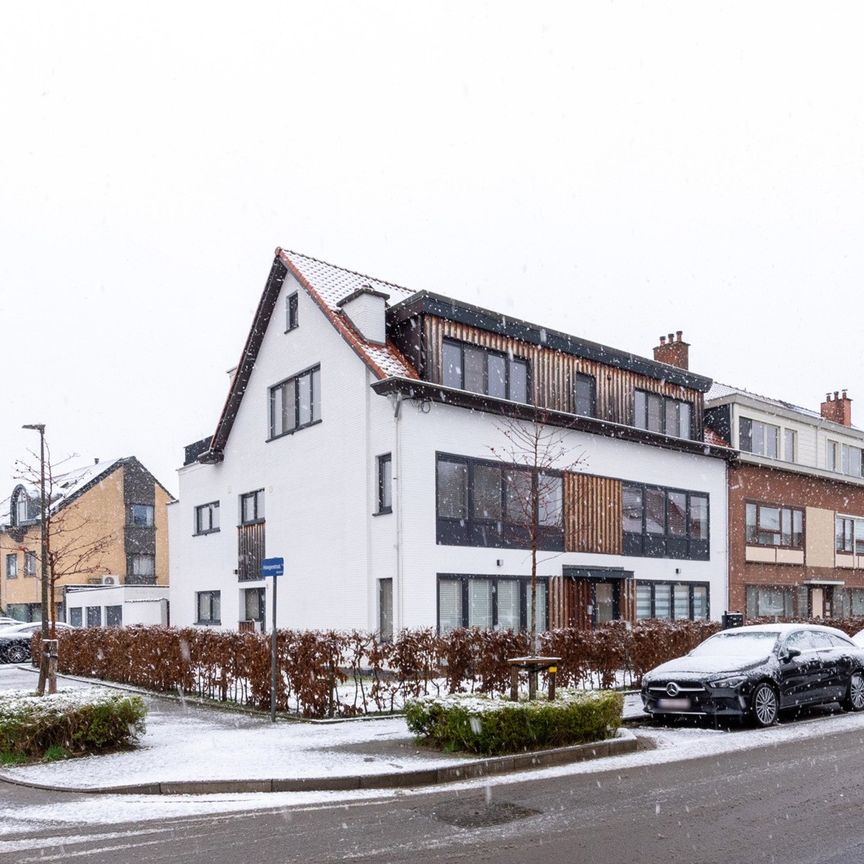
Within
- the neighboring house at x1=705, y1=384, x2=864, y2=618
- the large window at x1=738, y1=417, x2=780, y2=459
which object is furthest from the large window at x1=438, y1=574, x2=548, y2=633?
the large window at x1=738, y1=417, x2=780, y2=459

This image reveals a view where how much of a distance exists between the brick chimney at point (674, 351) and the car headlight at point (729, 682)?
2099 cm

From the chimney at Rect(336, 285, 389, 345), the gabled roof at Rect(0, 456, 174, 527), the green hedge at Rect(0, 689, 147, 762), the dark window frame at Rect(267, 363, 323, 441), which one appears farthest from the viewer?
the gabled roof at Rect(0, 456, 174, 527)

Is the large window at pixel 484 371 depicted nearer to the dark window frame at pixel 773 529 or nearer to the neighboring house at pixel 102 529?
the dark window frame at pixel 773 529

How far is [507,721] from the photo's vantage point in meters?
11.4

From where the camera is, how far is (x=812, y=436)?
3588cm

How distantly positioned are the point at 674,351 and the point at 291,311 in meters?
14.1

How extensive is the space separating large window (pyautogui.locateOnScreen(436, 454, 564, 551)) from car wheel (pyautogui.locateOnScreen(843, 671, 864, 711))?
795 cm

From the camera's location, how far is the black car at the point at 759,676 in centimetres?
1402

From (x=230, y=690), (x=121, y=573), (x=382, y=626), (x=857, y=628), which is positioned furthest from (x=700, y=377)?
(x=121, y=573)

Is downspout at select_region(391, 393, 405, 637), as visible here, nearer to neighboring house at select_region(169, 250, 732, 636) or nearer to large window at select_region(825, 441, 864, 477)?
neighboring house at select_region(169, 250, 732, 636)

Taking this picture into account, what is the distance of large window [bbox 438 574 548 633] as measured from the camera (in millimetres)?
22641

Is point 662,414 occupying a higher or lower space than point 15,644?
higher

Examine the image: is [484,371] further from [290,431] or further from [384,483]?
[290,431]

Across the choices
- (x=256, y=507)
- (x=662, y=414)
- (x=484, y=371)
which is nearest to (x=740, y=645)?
(x=484, y=371)
